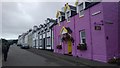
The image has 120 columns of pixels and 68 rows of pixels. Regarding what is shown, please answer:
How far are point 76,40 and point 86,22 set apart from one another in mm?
3145

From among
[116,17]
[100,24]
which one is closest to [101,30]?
[100,24]

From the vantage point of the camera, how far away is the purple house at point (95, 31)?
1570 cm

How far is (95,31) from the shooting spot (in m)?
17.1

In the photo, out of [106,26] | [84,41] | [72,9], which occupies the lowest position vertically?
[84,41]

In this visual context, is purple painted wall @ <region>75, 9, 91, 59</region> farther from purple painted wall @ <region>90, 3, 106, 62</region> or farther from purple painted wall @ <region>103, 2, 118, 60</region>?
purple painted wall @ <region>103, 2, 118, 60</region>

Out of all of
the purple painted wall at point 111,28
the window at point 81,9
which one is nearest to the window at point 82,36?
the window at point 81,9

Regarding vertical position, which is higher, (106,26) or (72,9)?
(72,9)

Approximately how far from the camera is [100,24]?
15953 mm

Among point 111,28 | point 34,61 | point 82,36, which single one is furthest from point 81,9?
point 34,61

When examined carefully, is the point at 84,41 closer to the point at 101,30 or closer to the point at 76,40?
the point at 76,40

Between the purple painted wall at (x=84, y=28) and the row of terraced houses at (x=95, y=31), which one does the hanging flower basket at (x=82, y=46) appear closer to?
the row of terraced houses at (x=95, y=31)

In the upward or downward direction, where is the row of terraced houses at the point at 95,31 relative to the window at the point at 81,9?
downward

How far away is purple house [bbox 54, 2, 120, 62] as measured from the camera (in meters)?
15.7

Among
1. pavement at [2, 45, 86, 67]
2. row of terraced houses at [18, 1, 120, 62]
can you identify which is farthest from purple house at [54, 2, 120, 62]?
pavement at [2, 45, 86, 67]
